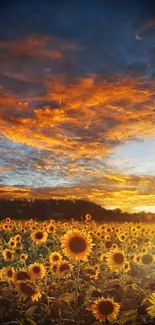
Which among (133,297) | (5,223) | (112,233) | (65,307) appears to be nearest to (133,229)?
(112,233)

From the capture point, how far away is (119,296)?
9141 mm

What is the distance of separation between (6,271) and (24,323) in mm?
2171

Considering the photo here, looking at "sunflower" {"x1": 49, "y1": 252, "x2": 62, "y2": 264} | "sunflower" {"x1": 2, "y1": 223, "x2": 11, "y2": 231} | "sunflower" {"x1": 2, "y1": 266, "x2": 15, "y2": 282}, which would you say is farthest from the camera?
"sunflower" {"x1": 2, "y1": 223, "x2": 11, "y2": 231}

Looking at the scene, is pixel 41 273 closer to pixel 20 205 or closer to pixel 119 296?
pixel 119 296

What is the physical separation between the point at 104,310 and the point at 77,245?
149 cm

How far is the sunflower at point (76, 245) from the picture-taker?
833cm

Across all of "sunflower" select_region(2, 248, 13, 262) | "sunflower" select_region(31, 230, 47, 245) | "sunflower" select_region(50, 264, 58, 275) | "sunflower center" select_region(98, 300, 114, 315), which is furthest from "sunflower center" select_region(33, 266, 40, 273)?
"sunflower" select_region(31, 230, 47, 245)

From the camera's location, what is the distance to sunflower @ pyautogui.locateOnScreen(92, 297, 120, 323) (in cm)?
722

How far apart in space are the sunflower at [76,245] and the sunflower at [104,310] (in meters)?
1.12

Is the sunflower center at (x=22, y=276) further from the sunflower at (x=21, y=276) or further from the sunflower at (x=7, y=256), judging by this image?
the sunflower at (x=7, y=256)

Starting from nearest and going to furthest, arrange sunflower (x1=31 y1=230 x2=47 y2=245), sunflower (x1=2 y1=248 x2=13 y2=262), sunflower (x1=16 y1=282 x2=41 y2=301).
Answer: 1. sunflower (x1=16 y1=282 x2=41 y2=301)
2. sunflower (x1=2 y1=248 x2=13 y2=262)
3. sunflower (x1=31 y1=230 x2=47 y2=245)

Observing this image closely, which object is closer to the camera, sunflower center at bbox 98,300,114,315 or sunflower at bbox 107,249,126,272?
sunflower center at bbox 98,300,114,315

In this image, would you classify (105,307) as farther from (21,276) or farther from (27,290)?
(21,276)

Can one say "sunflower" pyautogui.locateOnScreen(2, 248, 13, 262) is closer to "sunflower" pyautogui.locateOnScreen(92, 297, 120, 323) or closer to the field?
the field
